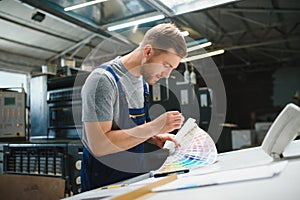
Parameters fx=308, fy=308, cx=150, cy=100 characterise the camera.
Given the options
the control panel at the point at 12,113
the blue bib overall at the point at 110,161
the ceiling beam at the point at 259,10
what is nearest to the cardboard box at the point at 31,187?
the blue bib overall at the point at 110,161

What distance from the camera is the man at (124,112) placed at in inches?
40.9

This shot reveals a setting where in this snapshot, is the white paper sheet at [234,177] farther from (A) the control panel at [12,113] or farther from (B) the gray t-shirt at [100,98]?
(A) the control panel at [12,113]

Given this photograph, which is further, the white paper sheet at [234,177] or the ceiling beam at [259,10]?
the ceiling beam at [259,10]

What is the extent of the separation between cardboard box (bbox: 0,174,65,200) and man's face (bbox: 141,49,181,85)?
3.04ft

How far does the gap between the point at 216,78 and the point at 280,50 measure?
2.54 metres

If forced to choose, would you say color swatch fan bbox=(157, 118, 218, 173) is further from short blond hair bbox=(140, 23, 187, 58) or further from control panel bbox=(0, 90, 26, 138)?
control panel bbox=(0, 90, 26, 138)

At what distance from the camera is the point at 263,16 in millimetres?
5012

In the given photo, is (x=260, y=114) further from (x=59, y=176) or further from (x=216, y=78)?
(x=59, y=176)

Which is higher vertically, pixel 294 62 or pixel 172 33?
pixel 294 62

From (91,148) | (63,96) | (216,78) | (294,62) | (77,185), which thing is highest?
(294,62)

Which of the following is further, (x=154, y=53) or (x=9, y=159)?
(x=9, y=159)

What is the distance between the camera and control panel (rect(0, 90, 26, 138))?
9.98 ft

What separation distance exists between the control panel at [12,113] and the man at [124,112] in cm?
217

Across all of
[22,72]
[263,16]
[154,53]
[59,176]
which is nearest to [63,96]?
[59,176]
